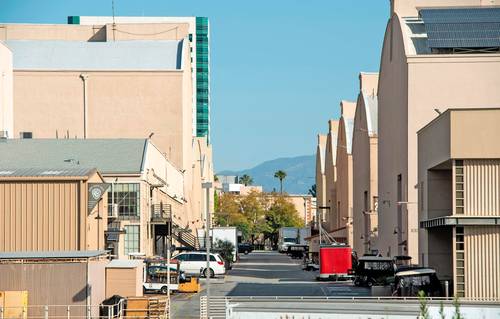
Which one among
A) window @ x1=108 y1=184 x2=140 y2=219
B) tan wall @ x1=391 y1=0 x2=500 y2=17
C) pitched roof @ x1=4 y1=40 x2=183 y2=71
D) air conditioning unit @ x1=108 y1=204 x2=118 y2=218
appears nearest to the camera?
air conditioning unit @ x1=108 y1=204 x2=118 y2=218

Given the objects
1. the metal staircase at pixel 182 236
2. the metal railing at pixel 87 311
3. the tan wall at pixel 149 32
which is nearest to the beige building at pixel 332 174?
the tan wall at pixel 149 32

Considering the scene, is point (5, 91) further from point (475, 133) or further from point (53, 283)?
point (475, 133)

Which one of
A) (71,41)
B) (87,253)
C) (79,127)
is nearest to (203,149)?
(71,41)

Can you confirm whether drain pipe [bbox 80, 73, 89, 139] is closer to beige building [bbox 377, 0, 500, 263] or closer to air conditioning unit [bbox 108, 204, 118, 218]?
air conditioning unit [bbox 108, 204, 118, 218]

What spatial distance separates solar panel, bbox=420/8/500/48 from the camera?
233 feet

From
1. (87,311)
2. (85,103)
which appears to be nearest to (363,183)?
(85,103)

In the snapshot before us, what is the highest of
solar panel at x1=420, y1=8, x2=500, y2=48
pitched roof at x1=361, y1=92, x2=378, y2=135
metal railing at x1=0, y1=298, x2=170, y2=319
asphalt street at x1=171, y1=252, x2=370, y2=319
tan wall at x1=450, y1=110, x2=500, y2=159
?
solar panel at x1=420, y1=8, x2=500, y2=48

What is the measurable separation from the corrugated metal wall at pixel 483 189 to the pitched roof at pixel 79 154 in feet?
106

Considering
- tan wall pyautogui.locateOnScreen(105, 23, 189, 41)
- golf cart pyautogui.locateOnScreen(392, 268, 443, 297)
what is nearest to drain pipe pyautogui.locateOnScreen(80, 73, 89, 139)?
tan wall pyautogui.locateOnScreen(105, 23, 189, 41)

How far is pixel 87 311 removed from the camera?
140 ft

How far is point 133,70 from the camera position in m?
109

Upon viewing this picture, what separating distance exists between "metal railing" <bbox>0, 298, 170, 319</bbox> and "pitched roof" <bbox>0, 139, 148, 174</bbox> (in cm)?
2880

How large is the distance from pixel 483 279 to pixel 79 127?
66.1 meters

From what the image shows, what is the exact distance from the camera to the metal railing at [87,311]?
139ft
